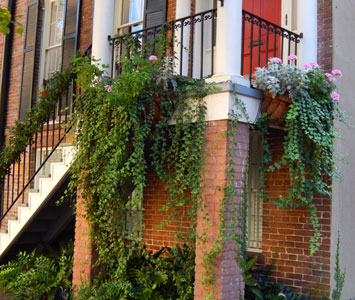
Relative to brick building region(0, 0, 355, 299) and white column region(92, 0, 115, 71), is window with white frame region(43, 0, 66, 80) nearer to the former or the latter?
brick building region(0, 0, 355, 299)

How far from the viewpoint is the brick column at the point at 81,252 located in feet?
19.7

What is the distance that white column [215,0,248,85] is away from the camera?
514cm

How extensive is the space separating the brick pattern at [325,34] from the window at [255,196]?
1268mm

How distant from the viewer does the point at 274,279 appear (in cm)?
619

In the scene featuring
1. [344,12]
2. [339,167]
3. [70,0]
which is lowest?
[339,167]

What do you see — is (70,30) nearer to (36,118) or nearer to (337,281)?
(36,118)

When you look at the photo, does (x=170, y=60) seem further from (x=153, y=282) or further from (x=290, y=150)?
(x=153, y=282)

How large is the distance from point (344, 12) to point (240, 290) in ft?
12.8

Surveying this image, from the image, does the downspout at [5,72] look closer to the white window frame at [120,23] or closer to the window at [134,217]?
the white window frame at [120,23]

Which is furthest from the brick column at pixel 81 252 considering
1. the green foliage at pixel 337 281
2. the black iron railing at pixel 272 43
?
the green foliage at pixel 337 281

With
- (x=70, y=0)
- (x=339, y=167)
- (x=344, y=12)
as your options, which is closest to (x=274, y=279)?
(x=339, y=167)

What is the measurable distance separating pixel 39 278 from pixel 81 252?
926 mm

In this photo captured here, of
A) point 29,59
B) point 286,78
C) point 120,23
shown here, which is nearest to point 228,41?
point 286,78

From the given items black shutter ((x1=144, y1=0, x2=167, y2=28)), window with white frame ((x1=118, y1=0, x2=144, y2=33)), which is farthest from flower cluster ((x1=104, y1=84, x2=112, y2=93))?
window with white frame ((x1=118, y1=0, x2=144, y2=33))
